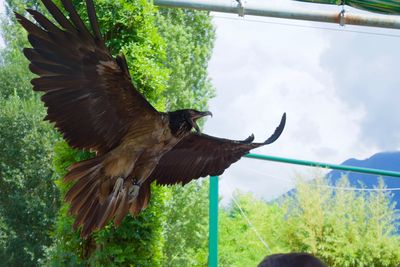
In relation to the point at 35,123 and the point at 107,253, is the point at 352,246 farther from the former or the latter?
the point at 35,123

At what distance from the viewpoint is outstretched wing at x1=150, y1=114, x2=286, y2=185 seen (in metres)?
3.37

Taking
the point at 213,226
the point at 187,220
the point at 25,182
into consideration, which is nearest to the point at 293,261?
the point at 213,226

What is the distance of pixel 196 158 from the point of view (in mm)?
3447

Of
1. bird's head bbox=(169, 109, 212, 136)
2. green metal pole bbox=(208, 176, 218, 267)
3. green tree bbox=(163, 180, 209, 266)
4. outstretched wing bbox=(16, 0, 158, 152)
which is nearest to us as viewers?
outstretched wing bbox=(16, 0, 158, 152)

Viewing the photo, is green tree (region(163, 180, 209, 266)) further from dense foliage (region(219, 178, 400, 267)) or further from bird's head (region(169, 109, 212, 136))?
bird's head (region(169, 109, 212, 136))

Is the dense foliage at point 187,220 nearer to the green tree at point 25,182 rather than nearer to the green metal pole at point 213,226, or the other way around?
the green metal pole at point 213,226

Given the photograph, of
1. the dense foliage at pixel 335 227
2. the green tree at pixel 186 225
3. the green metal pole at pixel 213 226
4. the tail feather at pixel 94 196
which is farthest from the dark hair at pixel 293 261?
the green tree at pixel 186 225

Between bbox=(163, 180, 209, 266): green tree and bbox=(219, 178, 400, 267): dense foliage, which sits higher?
bbox=(163, 180, 209, 266): green tree

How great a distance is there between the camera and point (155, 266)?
4.75 metres

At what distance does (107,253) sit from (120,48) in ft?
4.53

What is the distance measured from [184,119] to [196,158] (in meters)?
0.65

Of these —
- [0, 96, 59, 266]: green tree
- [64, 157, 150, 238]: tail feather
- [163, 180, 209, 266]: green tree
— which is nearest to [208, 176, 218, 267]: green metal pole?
[64, 157, 150, 238]: tail feather

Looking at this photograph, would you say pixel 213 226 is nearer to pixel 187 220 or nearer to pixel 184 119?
pixel 184 119

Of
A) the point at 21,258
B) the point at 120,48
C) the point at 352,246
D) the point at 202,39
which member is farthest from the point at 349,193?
the point at 21,258
